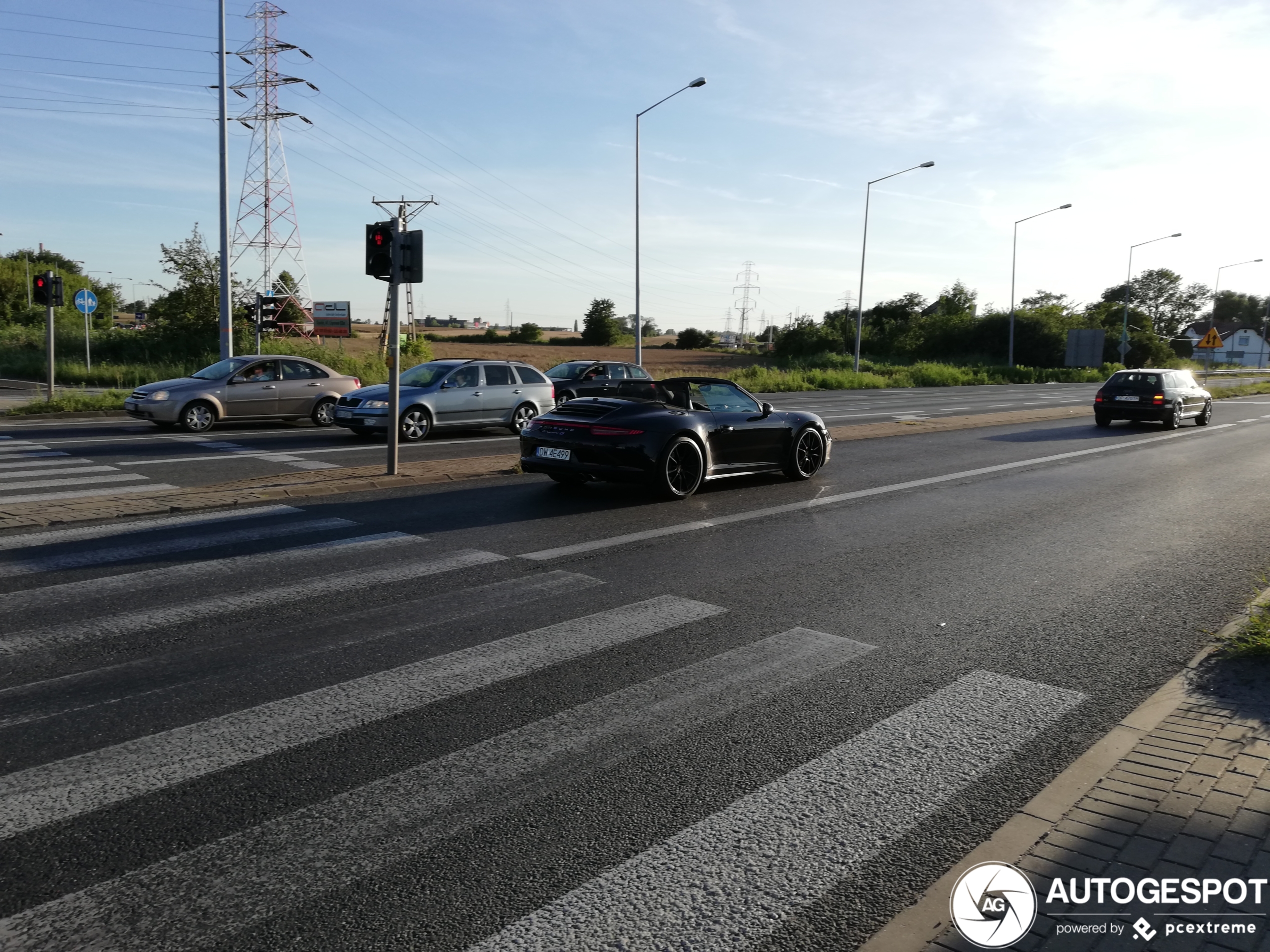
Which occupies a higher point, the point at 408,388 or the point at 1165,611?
the point at 408,388

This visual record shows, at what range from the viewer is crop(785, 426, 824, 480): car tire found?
42.1 ft

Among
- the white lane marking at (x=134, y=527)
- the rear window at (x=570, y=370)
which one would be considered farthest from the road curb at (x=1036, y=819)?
the rear window at (x=570, y=370)

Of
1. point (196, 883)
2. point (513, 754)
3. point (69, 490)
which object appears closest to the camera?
point (196, 883)

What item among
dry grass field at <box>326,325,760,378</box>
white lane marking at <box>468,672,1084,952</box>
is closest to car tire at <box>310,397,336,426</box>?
white lane marking at <box>468,672,1084,952</box>

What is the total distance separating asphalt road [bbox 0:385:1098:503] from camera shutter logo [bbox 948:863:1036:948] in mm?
10186

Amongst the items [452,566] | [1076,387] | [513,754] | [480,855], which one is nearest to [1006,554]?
[452,566]

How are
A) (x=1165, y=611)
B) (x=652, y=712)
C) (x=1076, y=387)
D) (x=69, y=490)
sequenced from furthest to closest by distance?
(x=1076, y=387)
(x=69, y=490)
(x=1165, y=611)
(x=652, y=712)

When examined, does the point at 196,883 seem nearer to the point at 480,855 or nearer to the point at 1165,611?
the point at 480,855

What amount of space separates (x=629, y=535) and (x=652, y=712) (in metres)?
4.47

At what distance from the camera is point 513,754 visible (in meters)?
4.07

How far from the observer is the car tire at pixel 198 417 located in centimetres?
1839

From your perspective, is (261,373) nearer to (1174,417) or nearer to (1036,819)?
(1036,819)

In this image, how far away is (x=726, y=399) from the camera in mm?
12094

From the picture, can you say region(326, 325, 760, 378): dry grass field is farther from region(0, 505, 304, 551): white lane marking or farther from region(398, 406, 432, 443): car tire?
region(0, 505, 304, 551): white lane marking
